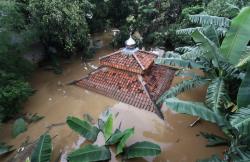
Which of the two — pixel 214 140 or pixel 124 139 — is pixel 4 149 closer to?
pixel 124 139

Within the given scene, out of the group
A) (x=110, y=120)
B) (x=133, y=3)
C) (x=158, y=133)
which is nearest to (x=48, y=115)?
(x=110, y=120)

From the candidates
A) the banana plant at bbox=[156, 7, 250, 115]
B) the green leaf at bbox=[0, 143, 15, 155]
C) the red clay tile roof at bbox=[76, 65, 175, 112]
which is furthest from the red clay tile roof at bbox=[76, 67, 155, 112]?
the green leaf at bbox=[0, 143, 15, 155]

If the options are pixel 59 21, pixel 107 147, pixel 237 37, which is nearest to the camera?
pixel 237 37

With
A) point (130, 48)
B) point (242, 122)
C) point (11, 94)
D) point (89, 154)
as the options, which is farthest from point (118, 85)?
point (242, 122)

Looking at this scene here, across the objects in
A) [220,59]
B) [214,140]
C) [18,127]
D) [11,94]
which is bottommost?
[18,127]

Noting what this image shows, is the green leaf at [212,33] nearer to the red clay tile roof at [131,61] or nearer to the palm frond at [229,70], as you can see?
the palm frond at [229,70]

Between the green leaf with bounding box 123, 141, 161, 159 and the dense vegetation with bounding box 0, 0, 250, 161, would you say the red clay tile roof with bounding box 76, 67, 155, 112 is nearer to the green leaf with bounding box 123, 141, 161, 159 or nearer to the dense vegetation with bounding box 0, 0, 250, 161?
the dense vegetation with bounding box 0, 0, 250, 161

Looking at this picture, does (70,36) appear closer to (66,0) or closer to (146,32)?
(66,0)
